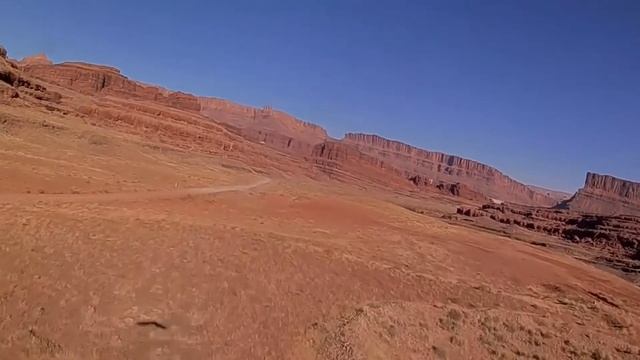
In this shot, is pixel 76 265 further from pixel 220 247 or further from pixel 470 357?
pixel 470 357

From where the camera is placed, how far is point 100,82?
369 feet

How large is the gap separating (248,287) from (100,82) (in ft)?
368

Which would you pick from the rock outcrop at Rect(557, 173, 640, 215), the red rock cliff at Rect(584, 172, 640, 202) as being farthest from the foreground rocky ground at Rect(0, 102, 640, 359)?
the red rock cliff at Rect(584, 172, 640, 202)

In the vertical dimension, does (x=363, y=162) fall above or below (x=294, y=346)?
above

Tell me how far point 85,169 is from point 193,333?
22.0 meters

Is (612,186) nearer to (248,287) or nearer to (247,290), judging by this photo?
(248,287)

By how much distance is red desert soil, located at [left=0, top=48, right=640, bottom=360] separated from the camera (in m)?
11.6

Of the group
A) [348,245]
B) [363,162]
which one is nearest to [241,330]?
[348,245]

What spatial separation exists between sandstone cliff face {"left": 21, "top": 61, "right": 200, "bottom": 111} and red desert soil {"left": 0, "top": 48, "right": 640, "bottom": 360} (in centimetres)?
8631

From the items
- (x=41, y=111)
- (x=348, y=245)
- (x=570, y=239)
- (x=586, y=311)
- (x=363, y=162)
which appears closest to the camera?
(x=586, y=311)

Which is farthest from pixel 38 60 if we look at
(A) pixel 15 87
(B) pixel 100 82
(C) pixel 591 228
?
(C) pixel 591 228

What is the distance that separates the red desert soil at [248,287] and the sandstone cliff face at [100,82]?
283 feet

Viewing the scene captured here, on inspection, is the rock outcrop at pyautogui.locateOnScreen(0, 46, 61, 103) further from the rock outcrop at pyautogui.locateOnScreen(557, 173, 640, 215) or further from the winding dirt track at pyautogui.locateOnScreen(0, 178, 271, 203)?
the rock outcrop at pyautogui.locateOnScreen(557, 173, 640, 215)

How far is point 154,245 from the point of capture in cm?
1652
